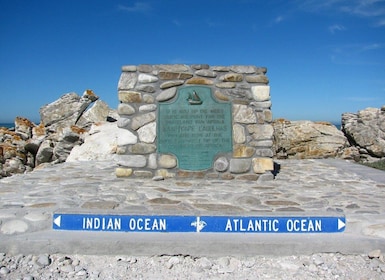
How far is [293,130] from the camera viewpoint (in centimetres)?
949

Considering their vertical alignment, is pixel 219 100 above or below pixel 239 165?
above

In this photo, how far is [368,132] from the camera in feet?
31.2

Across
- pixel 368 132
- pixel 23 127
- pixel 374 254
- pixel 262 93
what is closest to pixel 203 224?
pixel 374 254

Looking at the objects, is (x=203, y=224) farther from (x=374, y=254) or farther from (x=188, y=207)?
(x=374, y=254)

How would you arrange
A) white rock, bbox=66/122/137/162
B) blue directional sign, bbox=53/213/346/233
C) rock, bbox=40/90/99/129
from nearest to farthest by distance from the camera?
blue directional sign, bbox=53/213/346/233, white rock, bbox=66/122/137/162, rock, bbox=40/90/99/129

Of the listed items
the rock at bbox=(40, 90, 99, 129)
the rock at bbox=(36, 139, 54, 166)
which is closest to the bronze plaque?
the rock at bbox=(36, 139, 54, 166)

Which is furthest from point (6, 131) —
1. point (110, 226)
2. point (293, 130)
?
point (110, 226)

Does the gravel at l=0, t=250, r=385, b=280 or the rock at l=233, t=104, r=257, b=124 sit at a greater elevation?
the rock at l=233, t=104, r=257, b=124

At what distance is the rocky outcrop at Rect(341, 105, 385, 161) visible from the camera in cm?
930

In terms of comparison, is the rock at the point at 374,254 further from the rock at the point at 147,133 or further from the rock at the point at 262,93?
the rock at the point at 147,133

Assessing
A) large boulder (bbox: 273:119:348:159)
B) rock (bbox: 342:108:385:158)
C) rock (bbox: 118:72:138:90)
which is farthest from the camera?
rock (bbox: 342:108:385:158)

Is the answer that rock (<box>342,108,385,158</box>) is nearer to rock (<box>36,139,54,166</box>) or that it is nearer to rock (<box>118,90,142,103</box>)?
rock (<box>118,90,142,103</box>)

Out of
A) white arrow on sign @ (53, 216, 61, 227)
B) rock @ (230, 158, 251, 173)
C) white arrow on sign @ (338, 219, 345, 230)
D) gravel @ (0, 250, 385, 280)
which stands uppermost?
rock @ (230, 158, 251, 173)

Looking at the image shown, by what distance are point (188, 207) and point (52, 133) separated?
10.8m
